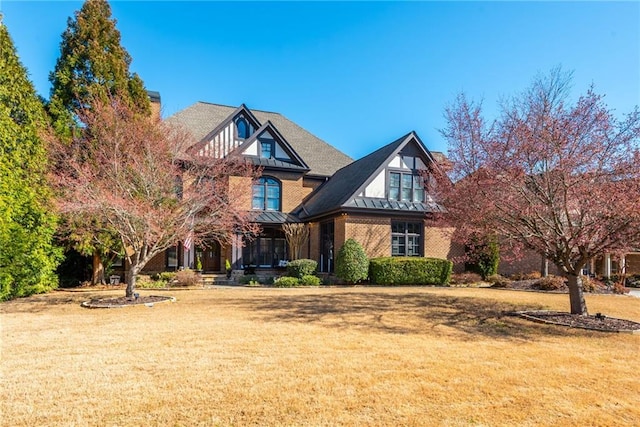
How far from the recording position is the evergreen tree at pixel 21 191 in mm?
11951

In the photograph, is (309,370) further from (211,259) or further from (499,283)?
(211,259)

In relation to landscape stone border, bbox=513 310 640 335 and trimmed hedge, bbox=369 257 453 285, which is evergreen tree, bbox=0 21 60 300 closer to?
trimmed hedge, bbox=369 257 453 285

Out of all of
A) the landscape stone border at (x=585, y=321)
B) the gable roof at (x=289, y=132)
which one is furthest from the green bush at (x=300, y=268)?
the landscape stone border at (x=585, y=321)

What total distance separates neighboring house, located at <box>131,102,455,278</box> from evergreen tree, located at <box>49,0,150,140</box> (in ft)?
15.7

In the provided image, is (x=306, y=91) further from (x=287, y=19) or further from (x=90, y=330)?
(x=90, y=330)

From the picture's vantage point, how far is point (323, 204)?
840 inches

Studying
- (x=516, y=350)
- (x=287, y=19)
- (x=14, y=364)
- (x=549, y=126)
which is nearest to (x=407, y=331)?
(x=516, y=350)

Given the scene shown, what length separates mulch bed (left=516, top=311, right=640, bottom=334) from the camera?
859 centimetres

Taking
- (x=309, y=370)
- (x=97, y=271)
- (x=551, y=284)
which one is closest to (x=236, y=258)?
(x=97, y=271)

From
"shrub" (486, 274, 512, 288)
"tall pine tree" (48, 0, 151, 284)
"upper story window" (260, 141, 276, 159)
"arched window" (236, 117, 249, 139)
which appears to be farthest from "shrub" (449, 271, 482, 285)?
"tall pine tree" (48, 0, 151, 284)

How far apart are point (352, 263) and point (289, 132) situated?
45.3 feet

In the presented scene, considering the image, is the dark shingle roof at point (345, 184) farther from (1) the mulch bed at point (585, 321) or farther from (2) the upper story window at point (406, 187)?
(1) the mulch bed at point (585, 321)

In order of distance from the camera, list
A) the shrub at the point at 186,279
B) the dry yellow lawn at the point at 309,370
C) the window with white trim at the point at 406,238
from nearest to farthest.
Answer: the dry yellow lawn at the point at 309,370 → the shrub at the point at 186,279 → the window with white trim at the point at 406,238

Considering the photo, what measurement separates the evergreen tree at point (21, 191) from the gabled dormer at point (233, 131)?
27.0ft
